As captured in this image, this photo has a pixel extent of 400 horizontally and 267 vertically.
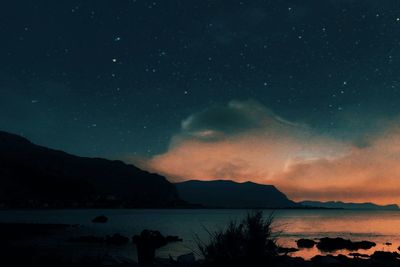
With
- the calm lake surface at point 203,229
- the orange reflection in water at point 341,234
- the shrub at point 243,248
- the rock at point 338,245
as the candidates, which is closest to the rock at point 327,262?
the orange reflection in water at point 341,234

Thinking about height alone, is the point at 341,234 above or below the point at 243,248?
below

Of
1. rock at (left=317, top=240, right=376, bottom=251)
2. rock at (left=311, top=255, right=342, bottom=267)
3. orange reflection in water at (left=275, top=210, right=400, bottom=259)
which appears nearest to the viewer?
rock at (left=311, top=255, right=342, bottom=267)

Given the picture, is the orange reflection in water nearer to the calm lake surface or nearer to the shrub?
the calm lake surface

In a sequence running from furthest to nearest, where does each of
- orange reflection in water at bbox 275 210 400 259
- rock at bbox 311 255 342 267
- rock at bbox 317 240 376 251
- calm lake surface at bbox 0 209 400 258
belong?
rock at bbox 317 240 376 251 < calm lake surface at bbox 0 209 400 258 < orange reflection in water at bbox 275 210 400 259 < rock at bbox 311 255 342 267

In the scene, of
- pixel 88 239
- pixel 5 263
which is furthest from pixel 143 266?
pixel 88 239

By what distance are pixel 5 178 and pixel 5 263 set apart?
19936 cm

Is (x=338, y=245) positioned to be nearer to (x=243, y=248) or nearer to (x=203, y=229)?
(x=203, y=229)

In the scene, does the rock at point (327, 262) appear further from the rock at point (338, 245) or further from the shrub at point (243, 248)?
the rock at point (338, 245)

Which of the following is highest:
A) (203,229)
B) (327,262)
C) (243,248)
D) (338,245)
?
(243,248)

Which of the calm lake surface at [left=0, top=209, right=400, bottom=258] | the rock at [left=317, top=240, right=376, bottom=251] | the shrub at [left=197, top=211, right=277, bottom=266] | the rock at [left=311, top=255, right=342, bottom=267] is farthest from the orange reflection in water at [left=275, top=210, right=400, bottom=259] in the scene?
the shrub at [left=197, top=211, right=277, bottom=266]

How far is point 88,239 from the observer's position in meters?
50.7

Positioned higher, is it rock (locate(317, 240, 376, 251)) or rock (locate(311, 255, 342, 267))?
rock (locate(311, 255, 342, 267))

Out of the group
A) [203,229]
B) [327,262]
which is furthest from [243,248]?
[203,229]

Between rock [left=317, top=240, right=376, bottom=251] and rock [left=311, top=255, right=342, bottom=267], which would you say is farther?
rock [left=317, top=240, right=376, bottom=251]
